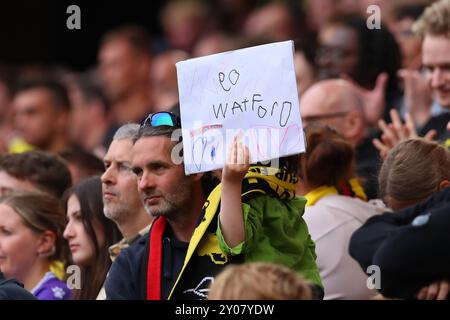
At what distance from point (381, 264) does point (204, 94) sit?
3.30 feet

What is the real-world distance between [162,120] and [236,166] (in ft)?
2.33

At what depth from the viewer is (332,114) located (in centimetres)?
790

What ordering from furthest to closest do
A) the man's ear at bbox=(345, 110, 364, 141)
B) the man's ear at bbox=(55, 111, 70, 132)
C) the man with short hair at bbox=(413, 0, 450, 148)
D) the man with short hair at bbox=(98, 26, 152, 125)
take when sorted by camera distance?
the man with short hair at bbox=(98, 26, 152, 125)
the man's ear at bbox=(55, 111, 70, 132)
the man's ear at bbox=(345, 110, 364, 141)
the man with short hair at bbox=(413, 0, 450, 148)

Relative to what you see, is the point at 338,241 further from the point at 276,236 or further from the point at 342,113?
the point at 342,113

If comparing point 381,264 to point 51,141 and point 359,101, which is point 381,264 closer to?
point 359,101

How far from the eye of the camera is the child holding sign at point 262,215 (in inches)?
205

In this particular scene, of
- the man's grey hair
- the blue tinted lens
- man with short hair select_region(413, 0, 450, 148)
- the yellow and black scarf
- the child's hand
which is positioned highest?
man with short hair select_region(413, 0, 450, 148)

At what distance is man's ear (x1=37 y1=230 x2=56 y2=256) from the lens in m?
7.22

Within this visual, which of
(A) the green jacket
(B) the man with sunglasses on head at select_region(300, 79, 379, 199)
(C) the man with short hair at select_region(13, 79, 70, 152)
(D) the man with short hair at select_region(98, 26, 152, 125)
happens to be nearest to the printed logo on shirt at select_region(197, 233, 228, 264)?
(A) the green jacket

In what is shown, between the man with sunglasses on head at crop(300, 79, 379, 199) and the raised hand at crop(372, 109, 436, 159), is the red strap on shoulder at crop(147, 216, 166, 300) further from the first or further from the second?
the man with sunglasses on head at crop(300, 79, 379, 199)

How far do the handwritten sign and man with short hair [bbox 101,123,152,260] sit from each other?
39.5 inches

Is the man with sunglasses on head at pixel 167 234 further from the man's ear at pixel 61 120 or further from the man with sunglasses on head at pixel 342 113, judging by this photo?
the man's ear at pixel 61 120
